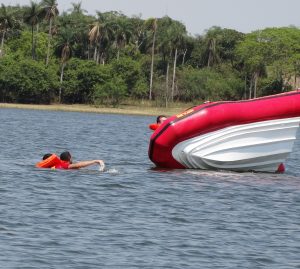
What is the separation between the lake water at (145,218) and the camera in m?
13.3

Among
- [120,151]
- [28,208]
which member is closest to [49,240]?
[28,208]

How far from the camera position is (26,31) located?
104188mm

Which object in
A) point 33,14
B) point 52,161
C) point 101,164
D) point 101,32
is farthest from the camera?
point 101,32

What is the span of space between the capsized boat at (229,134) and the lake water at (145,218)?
382 millimetres

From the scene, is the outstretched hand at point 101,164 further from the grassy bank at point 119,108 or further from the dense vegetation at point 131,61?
the dense vegetation at point 131,61

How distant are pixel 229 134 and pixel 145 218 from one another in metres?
7.25

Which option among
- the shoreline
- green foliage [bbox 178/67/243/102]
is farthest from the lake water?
green foliage [bbox 178/67/243/102]

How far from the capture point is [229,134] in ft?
76.1

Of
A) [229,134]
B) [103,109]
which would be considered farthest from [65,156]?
[103,109]

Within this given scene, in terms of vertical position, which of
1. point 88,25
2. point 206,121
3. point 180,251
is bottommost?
point 180,251

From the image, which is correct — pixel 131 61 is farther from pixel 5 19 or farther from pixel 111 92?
pixel 5 19

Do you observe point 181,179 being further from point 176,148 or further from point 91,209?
point 91,209

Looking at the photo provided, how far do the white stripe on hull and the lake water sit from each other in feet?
1.12

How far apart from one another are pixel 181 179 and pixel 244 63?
79655 mm
